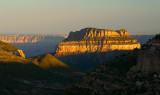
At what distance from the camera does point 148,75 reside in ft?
153

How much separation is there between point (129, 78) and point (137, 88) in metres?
2.65

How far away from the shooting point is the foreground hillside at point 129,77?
1786 inches

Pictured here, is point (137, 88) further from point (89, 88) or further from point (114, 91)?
point (89, 88)

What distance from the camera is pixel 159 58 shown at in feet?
153

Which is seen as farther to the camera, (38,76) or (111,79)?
(38,76)

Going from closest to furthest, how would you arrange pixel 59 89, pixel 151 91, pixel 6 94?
pixel 151 91 < pixel 6 94 < pixel 59 89

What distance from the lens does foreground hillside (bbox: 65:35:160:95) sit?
149 ft

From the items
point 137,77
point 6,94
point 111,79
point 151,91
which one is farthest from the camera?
point 6,94

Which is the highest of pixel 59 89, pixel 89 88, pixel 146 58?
pixel 146 58

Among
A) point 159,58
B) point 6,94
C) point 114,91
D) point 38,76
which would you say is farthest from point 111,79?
point 38,76

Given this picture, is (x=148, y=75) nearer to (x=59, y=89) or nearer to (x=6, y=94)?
(x=6, y=94)

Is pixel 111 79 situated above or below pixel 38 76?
above

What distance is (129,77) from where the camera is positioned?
47.8 metres

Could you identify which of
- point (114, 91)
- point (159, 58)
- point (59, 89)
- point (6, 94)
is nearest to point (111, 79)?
point (114, 91)
